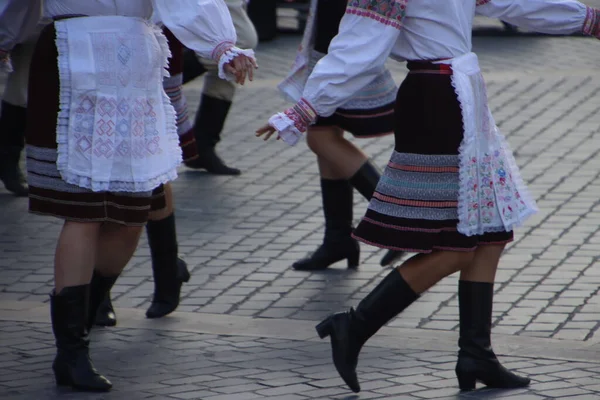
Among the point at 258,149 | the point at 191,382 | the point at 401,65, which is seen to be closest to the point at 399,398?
the point at 191,382

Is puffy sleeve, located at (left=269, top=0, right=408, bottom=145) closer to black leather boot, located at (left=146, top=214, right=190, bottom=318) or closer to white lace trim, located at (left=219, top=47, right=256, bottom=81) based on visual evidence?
white lace trim, located at (left=219, top=47, right=256, bottom=81)

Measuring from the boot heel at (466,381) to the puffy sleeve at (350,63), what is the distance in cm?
98

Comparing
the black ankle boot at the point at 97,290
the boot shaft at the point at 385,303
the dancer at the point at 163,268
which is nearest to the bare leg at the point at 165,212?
the dancer at the point at 163,268

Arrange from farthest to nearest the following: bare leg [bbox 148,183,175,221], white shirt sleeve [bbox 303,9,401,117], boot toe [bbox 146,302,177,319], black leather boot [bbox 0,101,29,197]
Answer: black leather boot [bbox 0,101,29,197]
boot toe [bbox 146,302,177,319]
bare leg [bbox 148,183,175,221]
white shirt sleeve [bbox 303,9,401,117]

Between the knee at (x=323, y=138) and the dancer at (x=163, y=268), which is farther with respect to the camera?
the knee at (x=323, y=138)

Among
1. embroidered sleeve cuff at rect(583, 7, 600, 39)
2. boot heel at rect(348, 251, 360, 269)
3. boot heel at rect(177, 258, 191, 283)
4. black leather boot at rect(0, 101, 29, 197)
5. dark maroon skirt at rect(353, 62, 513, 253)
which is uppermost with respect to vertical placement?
embroidered sleeve cuff at rect(583, 7, 600, 39)

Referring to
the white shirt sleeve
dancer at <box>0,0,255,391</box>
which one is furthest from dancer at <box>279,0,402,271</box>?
the white shirt sleeve

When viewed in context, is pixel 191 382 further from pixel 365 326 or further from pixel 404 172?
pixel 404 172

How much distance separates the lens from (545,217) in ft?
21.9

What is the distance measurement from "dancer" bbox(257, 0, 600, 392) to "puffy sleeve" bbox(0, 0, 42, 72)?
1.09m

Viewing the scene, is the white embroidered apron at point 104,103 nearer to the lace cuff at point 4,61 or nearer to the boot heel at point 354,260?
the lace cuff at point 4,61

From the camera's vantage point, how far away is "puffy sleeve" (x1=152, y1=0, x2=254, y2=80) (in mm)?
4039

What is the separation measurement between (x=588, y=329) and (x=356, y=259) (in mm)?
1381

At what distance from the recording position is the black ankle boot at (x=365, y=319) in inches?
164
